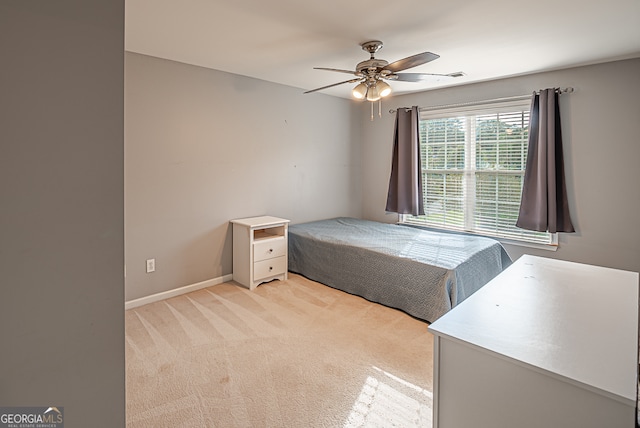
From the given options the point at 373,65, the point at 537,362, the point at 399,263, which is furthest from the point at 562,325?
the point at 373,65

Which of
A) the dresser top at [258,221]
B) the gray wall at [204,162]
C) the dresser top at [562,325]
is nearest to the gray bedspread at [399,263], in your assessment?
the dresser top at [258,221]

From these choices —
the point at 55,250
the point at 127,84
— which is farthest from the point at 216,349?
the point at 127,84

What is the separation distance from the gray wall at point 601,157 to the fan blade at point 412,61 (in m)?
1.89

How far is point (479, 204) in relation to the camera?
13.3 ft

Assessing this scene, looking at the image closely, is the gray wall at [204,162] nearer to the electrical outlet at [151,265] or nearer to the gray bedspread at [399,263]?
the electrical outlet at [151,265]

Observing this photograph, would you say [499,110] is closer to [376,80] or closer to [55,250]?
[376,80]

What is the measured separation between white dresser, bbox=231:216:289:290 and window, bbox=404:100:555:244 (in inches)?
79.8

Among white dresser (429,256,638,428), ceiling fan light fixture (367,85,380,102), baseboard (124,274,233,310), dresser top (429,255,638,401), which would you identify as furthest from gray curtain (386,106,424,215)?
white dresser (429,256,638,428)

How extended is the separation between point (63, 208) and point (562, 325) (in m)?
1.58

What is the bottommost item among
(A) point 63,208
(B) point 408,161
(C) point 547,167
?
(A) point 63,208

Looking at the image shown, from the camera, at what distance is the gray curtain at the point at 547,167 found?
130 inches

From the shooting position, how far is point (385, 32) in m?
2.46

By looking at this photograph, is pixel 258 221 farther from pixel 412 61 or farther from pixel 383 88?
pixel 412 61

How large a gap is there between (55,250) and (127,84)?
103 inches
